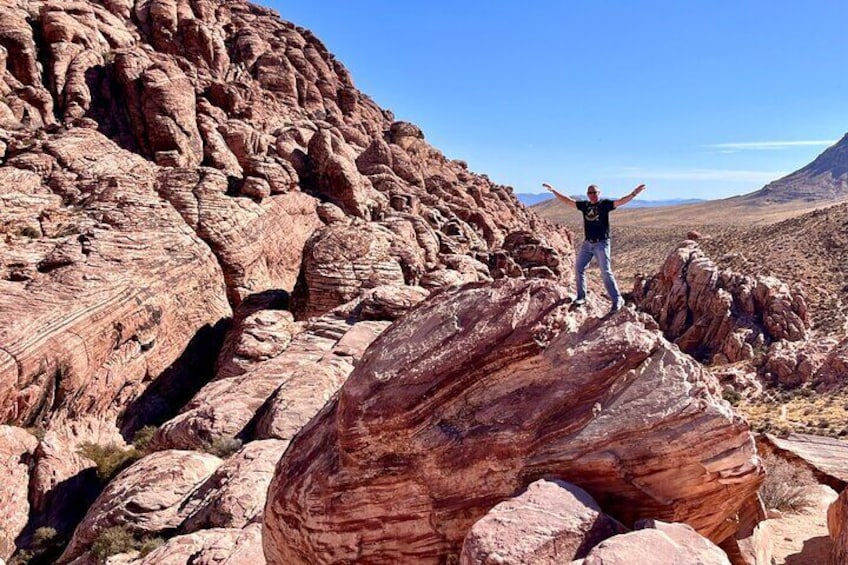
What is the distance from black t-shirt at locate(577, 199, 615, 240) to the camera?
30.9ft

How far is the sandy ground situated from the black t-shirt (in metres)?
8.23

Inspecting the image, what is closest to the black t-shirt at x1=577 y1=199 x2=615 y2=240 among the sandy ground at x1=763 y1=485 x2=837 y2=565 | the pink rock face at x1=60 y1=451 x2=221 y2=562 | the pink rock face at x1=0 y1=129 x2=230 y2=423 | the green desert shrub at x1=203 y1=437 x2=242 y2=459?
the sandy ground at x1=763 y1=485 x2=837 y2=565

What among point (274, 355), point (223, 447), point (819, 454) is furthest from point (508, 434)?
point (819, 454)

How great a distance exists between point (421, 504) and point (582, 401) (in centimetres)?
295

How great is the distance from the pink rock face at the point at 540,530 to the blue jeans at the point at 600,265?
3377 mm

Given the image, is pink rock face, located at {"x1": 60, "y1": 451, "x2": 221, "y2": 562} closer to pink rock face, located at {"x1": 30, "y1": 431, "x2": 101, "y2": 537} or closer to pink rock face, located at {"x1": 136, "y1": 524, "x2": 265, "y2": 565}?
pink rock face, located at {"x1": 136, "y1": 524, "x2": 265, "y2": 565}

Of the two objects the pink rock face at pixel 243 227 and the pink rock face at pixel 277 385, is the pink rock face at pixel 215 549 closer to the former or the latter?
the pink rock face at pixel 277 385

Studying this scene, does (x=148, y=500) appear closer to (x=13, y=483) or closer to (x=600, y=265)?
(x=13, y=483)

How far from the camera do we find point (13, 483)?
16516mm

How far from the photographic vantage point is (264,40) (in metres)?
71.8

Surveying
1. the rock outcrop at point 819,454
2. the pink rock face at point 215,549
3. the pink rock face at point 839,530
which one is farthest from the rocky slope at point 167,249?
the rock outcrop at point 819,454

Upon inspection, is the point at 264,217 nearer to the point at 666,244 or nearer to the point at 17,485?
the point at 17,485

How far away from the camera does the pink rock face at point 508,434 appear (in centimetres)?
735

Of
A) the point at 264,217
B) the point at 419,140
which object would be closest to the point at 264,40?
the point at 419,140
